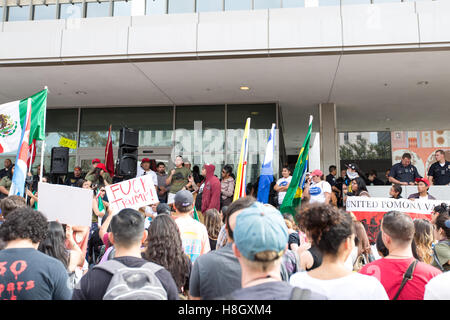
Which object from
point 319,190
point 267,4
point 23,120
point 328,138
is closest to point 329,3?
point 267,4

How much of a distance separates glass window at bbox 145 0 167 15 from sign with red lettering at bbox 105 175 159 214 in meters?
6.74

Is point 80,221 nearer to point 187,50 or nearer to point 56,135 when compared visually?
point 187,50

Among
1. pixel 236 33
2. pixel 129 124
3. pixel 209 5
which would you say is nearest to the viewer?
pixel 236 33

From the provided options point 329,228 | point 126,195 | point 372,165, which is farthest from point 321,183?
point 372,165

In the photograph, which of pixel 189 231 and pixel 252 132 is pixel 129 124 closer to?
pixel 252 132

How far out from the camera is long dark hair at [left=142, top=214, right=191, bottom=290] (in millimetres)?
3205

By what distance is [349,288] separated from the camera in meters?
2.06

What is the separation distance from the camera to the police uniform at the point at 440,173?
434 inches

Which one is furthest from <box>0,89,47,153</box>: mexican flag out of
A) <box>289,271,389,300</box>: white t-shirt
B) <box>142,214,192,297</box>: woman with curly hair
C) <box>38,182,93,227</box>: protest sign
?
<box>289,271,389,300</box>: white t-shirt

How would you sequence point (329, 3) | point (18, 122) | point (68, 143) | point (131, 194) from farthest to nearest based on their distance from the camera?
point (68, 143)
point (329, 3)
point (18, 122)
point (131, 194)

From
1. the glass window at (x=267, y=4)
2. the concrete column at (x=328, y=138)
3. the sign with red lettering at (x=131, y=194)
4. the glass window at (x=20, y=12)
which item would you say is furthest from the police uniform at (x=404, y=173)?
the glass window at (x=20, y=12)

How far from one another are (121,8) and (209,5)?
240cm

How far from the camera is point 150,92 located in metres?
13.2

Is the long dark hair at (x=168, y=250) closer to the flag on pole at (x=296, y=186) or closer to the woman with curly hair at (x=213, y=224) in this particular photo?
the woman with curly hair at (x=213, y=224)
